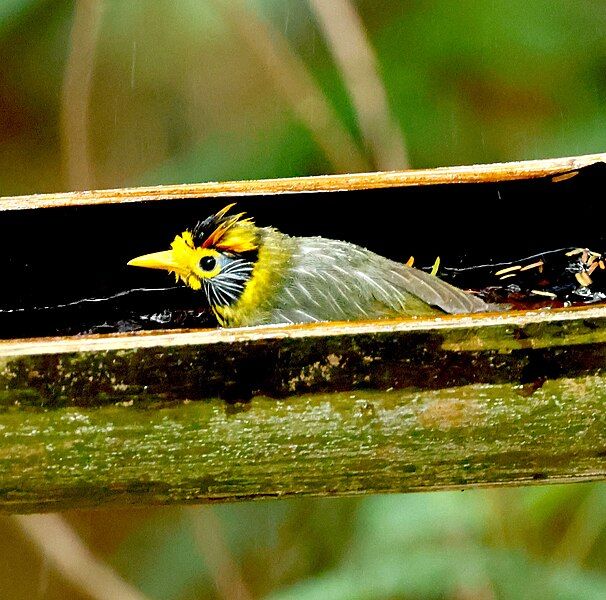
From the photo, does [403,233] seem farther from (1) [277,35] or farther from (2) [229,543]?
(2) [229,543]

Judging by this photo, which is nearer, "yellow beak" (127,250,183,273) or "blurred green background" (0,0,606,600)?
"yellow beak" (127,250,183,273)

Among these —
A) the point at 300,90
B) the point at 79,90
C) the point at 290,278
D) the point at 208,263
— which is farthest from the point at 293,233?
the point at 79,90

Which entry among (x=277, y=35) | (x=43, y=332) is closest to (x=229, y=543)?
(x=43, y=332)

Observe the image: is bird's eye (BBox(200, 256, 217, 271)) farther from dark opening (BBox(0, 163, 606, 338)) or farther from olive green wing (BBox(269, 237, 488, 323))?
olive green wing (BBox(269, 237, 488, 323))

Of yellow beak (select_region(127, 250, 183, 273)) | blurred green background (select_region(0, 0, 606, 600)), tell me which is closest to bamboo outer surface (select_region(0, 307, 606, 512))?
yellow beak (select_region(127, 250, 183, 273))

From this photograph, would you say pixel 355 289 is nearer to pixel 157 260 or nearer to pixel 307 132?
pixel 157 260
